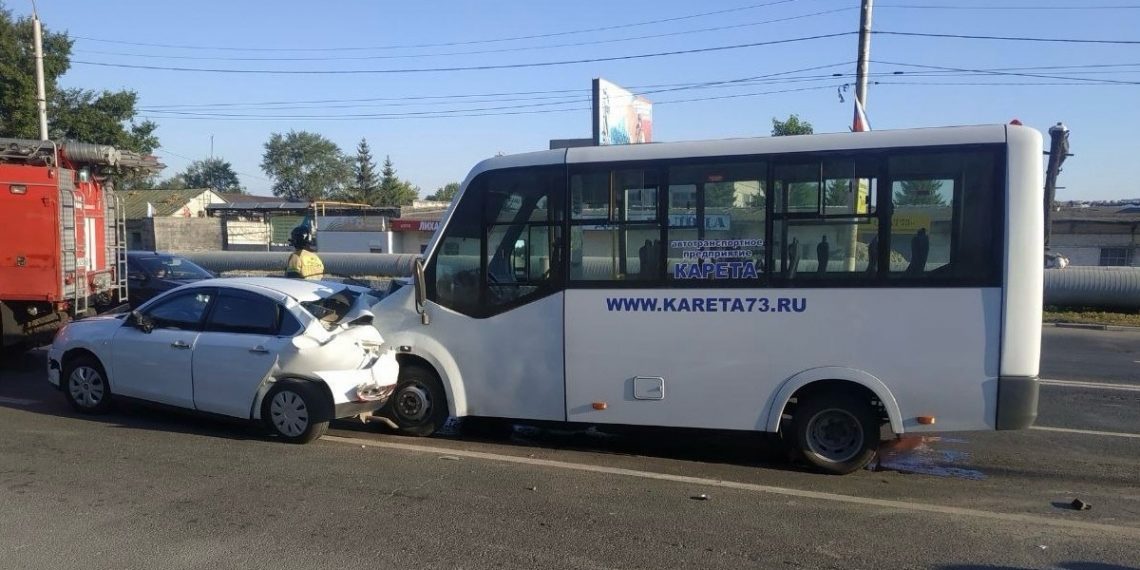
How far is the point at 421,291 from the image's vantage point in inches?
300

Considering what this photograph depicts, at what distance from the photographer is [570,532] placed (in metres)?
5.34

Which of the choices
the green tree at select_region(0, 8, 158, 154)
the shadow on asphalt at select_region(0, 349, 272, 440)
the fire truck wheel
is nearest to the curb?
the shadow on asphalt at select_region(0, 349, 272, 440)

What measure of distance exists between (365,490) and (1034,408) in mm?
5169

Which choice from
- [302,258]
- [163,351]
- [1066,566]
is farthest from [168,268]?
[1066,566]

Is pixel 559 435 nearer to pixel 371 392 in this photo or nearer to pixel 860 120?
pixel 371 392

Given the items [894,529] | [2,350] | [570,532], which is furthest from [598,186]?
[2,350]

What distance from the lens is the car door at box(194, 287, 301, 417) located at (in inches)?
298

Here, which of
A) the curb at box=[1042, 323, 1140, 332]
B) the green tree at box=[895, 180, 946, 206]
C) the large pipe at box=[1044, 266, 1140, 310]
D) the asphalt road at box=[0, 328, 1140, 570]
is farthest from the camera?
the large pipe at box=[1044, 266, 1140, 310]

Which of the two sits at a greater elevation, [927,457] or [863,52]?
[863,52]

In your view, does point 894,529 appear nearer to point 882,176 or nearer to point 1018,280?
point 1018,280

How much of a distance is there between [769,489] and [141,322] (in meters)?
6.19

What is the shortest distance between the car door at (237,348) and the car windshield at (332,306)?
252mm

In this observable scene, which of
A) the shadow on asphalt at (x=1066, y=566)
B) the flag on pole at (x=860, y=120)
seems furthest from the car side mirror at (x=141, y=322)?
the flag on pole at (x=860, y=120)

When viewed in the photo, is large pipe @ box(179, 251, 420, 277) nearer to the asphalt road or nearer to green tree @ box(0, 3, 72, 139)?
green tree @ box(0, 3, 72, 139)
